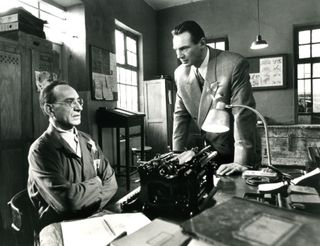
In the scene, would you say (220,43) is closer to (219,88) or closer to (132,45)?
(132,45)

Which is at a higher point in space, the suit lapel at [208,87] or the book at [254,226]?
the suit lapel at [208,87]

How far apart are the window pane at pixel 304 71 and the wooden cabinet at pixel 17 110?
5.14 meters

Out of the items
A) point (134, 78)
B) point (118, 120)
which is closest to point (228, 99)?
point (118, 120)

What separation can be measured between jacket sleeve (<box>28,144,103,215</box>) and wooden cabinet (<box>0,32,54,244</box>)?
1.10 meters

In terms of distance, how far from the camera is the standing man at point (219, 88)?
1815 millimetres

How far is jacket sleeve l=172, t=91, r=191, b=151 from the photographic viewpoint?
2.26 m

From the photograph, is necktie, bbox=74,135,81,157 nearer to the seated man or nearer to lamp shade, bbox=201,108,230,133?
the seated man

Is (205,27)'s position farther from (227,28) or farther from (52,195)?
(52,195)

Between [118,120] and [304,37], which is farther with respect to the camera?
[304,37]

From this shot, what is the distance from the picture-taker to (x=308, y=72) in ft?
19.7

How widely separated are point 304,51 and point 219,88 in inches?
199

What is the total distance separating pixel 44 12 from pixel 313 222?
4106mm

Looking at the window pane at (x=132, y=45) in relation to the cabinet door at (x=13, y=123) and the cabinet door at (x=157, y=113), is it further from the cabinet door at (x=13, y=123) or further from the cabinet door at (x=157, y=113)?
the cabinet door at (x=13, y=123)

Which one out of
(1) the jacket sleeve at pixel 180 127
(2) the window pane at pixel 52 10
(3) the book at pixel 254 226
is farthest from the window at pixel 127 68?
(3) the book at pixel 254 226
